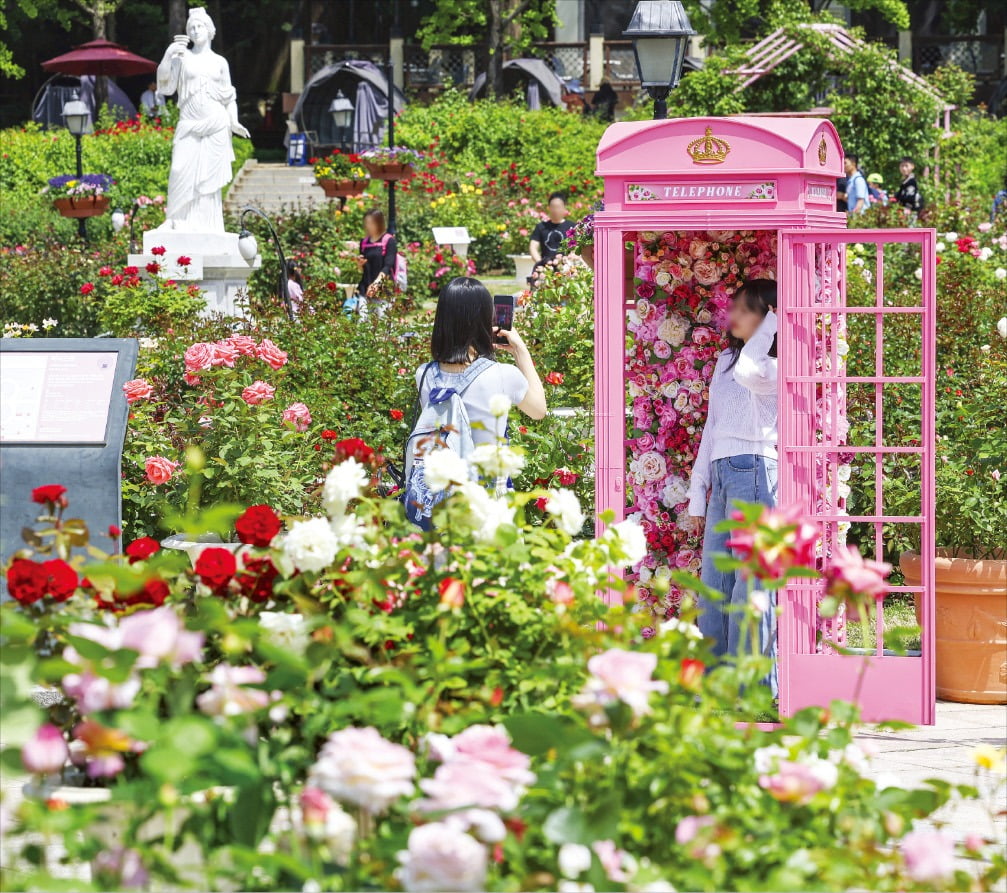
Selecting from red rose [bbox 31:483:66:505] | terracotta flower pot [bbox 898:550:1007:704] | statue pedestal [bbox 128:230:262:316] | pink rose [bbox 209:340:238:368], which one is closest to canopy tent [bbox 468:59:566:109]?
statue pedestal [bbox 128:230:262:316]

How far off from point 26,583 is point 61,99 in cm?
3010

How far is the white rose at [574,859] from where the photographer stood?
227 cm

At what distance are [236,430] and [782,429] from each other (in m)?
2.46

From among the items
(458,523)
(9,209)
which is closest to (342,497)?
(458,523)

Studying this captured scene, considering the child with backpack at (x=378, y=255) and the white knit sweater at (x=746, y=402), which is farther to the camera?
the child with backpack at (x=378, y=255)

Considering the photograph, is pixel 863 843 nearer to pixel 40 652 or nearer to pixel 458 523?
pixel 458 523

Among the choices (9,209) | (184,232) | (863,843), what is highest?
(9,209)

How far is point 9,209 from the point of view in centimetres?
2286

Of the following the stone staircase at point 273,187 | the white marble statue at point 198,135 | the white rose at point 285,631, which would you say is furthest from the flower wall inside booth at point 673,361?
the stone staircase at point 273,187

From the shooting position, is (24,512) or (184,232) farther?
(184,232)

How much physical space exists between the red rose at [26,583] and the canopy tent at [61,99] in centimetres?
2885

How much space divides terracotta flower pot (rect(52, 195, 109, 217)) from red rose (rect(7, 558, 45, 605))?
16.2 meters

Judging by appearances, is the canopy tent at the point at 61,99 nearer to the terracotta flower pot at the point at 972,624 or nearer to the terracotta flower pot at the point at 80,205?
the terracotta flower pot at the point at 80,205

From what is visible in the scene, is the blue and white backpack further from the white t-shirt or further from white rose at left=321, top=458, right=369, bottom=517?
white rose at left=321, top=458, right=369, bottom=517
